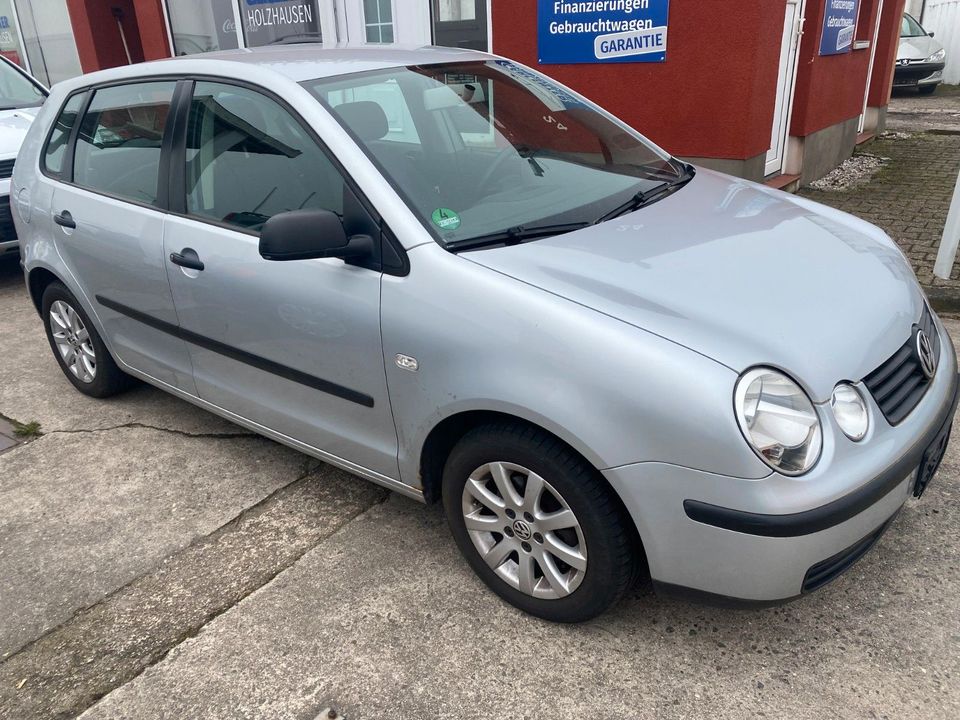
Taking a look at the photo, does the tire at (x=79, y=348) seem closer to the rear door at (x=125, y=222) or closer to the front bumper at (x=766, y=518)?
the rear door at (x=125, y=222)

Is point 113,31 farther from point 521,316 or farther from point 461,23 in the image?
point 521,316

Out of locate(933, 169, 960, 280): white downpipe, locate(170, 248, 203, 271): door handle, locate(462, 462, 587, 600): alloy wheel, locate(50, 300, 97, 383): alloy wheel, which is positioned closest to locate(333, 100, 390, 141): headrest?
locate(170, 248, 203, 271): door handle

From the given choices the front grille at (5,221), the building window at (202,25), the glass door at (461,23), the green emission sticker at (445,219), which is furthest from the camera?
the building window at (202,25)

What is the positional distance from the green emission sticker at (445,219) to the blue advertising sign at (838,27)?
6353 mm

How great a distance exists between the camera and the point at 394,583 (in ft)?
8.97

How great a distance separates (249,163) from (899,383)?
7.43 ft

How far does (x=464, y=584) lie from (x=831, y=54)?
7214 mm

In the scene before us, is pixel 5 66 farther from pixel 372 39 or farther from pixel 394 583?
pixel 394 583

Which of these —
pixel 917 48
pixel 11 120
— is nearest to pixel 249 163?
pixel 11 120

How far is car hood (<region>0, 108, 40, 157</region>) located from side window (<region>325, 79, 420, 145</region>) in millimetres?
4201

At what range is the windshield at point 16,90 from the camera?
22.4ft

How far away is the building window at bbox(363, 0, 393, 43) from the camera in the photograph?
7.84 m

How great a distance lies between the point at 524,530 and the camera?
2393mm

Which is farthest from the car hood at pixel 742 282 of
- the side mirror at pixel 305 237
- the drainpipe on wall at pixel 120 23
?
the drainpipe on wall at pixel 120 23
